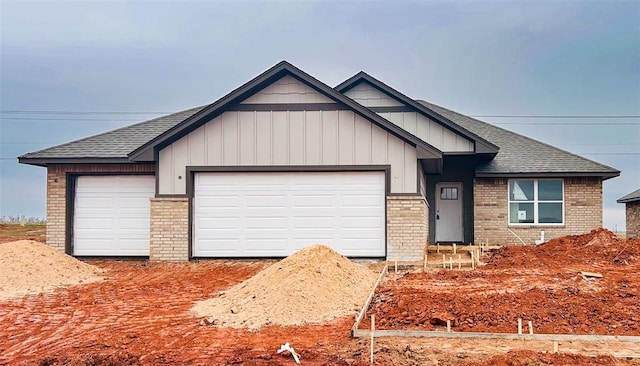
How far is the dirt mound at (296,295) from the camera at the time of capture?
826 cm

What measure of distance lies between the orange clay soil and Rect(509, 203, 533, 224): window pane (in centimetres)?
561

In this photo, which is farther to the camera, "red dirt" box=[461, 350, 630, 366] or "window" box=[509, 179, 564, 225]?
"window" box=[509, 179, 564, 225]

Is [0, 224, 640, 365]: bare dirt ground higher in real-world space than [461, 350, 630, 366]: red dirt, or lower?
lower

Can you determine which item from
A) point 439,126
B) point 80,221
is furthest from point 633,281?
point 80,221

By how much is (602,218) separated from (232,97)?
13.4 metres

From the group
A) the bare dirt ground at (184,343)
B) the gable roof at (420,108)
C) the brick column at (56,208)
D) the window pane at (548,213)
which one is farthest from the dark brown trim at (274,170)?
the window pane at (548,213)

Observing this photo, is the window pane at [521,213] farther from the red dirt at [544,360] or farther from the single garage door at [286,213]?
the red dirt at [544,360]

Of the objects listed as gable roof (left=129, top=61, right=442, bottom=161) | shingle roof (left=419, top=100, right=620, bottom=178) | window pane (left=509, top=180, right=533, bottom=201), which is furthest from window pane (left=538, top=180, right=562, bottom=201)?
gable roof (left=129, top=61, right=442, bottom=161)

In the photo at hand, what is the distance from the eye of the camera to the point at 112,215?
15.9 m

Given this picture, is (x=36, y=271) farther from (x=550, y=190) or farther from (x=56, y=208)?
(x=550, y=190)

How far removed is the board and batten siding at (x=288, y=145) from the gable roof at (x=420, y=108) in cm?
317

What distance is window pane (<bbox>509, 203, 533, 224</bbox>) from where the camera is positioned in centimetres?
1912

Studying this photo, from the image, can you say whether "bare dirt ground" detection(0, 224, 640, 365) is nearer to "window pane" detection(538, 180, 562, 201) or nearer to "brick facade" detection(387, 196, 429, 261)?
"brick facade" detection(387, 196, 429, 261)

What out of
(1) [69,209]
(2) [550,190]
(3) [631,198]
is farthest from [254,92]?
(3) [631,198]
